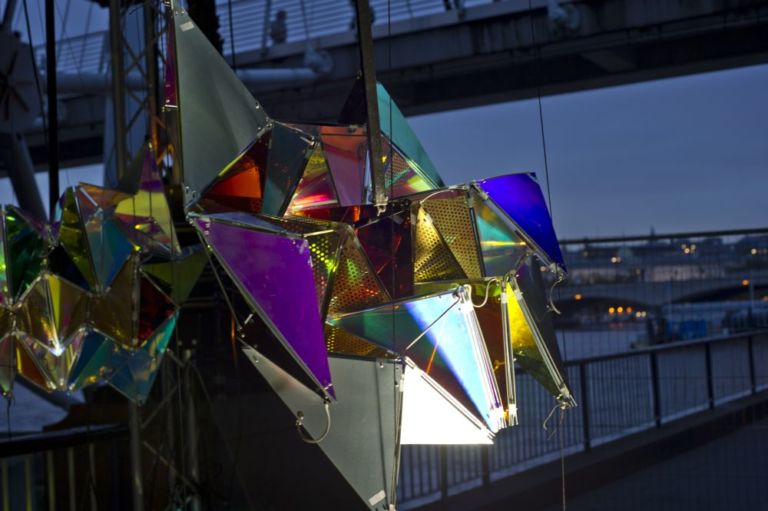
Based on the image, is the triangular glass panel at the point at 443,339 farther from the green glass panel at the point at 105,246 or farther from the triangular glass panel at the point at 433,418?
the green glass panel at the point at 105,246

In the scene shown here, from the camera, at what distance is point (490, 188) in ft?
7.25

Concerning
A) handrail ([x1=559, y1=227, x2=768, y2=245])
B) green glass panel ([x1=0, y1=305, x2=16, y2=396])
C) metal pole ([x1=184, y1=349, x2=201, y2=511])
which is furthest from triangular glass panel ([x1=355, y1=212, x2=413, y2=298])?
handrail ([x1=559, y1=227, x2=768, y2=245])

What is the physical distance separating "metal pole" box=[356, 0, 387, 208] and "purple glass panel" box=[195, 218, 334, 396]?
0.69ft

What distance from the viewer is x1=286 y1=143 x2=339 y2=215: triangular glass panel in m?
2.17

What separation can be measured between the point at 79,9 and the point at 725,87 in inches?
374

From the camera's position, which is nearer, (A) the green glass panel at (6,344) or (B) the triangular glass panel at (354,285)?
(B) the triangular glass panel at (354,285)

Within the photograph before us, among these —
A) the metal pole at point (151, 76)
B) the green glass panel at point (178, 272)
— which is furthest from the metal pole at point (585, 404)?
the green glass panel at point (178, 272)

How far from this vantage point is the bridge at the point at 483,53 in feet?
35.9

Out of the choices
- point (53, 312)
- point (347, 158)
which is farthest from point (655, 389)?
point (347, 158)

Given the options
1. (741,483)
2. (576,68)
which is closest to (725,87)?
(741,483)

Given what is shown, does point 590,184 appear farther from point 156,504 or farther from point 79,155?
point 79,155

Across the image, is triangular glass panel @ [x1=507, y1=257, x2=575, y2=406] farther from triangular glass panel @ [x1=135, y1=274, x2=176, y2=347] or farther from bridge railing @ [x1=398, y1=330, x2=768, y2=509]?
bridge railing @ [x1=398, y1=330, x2=768, y2=509]

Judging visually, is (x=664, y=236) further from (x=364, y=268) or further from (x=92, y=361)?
(x=364, y=268)

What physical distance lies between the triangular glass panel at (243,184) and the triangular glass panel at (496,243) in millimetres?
451
